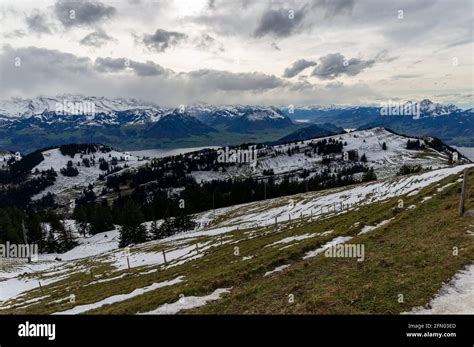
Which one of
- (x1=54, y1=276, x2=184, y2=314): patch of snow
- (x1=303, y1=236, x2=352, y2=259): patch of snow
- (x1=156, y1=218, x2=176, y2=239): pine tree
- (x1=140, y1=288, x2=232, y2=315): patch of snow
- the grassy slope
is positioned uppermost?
the grassy slope

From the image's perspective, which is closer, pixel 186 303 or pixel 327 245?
pixel 186 303

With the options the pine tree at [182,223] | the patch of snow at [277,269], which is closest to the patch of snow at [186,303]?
the patch of snow at [277,269]

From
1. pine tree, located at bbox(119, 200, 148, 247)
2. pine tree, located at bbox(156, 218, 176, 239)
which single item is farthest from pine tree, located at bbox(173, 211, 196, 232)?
pine tree, located at bbox(119, 200, 148, 247)

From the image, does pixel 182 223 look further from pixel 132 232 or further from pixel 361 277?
pixel 361 277

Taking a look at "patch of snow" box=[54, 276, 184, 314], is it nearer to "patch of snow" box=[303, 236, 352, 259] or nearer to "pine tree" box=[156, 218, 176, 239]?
"patch of snow" box=[303, 236, 352, 259]

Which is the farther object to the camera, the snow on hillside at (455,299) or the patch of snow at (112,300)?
the patch of snow at (112,300)

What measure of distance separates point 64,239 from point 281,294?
10301cm

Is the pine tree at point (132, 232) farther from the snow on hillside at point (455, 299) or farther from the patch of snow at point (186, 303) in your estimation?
the snow on hillside at point (455, 299)

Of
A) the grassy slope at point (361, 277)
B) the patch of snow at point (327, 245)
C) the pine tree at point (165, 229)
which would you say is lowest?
the pine tree at point (165, 229)

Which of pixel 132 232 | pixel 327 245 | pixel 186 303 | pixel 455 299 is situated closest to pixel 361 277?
pixel 455 299

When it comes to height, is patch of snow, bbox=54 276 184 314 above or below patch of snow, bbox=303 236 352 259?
below
